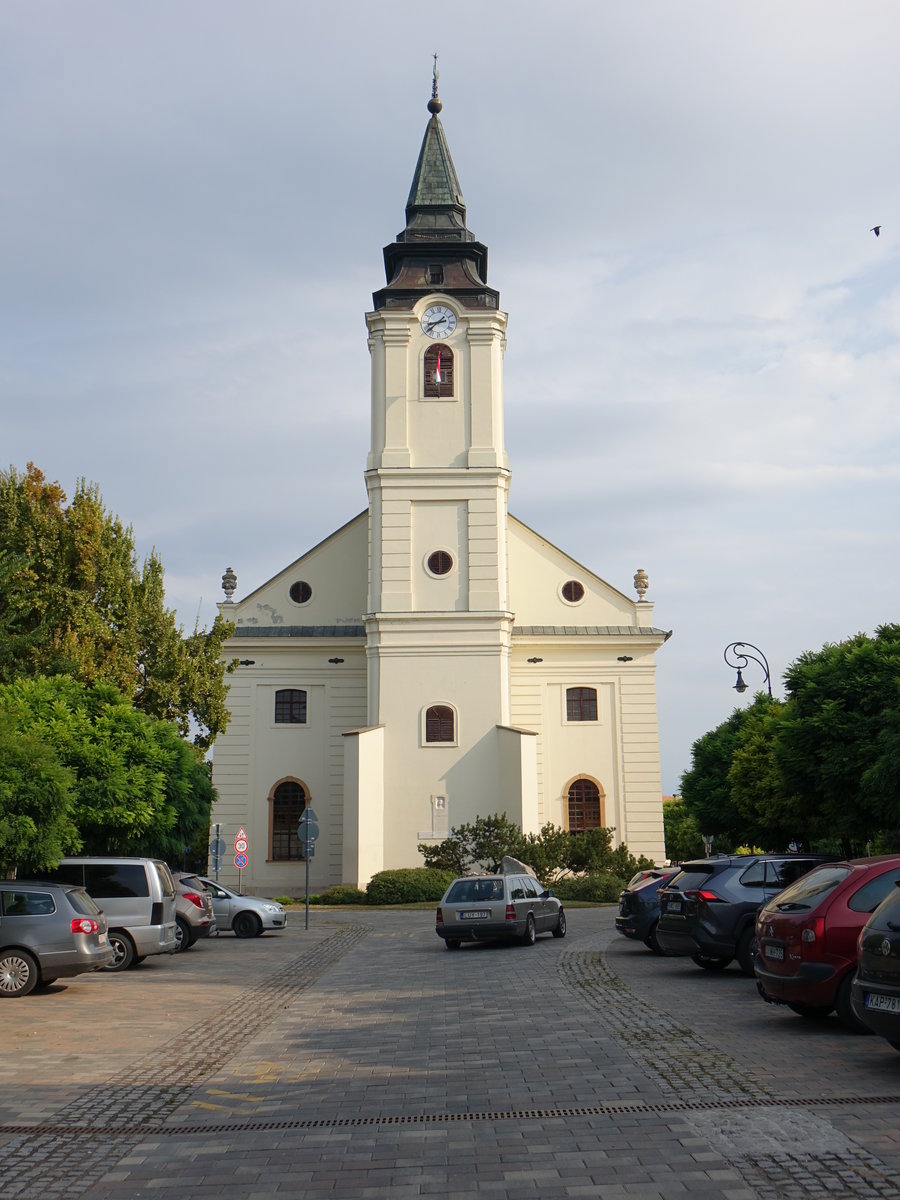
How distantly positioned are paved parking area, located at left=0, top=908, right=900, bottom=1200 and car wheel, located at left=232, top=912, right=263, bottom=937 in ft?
34.3

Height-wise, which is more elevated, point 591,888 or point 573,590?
point 573,590

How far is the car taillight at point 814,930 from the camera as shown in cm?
1030

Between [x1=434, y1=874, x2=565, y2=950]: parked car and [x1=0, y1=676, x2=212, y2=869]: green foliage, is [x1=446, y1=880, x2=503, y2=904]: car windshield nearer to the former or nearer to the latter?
[x1=434, y1=874, x2=565, y2=950]: parked car

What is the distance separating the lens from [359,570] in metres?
42.7

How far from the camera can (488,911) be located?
811 inches

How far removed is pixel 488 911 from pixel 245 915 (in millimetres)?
7281

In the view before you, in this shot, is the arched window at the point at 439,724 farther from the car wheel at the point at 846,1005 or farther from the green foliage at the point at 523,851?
the car wheel at the point at 846,1005

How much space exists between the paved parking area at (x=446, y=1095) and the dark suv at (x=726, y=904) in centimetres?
51

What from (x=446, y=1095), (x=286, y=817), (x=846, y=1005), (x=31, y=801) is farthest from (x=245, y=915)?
(x=446, y=1095)

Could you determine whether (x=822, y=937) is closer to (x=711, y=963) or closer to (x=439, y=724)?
(x=711, y=963)

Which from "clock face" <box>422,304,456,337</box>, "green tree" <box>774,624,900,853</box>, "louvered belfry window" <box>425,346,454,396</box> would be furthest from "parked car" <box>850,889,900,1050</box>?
"clock face" <box>422,304,456,337</box>

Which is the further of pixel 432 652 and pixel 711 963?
pixel 432 652

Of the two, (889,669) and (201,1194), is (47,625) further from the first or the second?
(201,1194)

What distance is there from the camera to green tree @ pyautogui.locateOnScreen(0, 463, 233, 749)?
27375 mm
